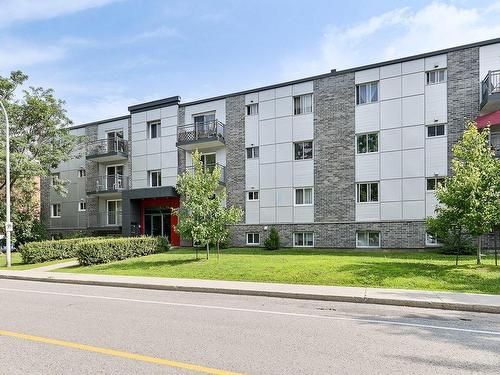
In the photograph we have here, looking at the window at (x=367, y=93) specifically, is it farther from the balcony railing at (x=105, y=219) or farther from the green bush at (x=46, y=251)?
the balcony railing at (x=105, y=219)

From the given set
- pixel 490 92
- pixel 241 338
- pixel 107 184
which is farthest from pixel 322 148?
pixel 241 338

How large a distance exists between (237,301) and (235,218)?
23.5ft

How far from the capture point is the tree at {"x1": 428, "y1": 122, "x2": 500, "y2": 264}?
39.5 ft

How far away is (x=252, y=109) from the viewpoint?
24.7 meters

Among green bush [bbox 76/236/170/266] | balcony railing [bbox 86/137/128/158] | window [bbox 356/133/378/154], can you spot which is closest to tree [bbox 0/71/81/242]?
balcony railing [bbox 86/137/128/158]

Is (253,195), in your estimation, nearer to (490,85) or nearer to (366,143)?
(366,143)

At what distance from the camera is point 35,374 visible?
178 inches

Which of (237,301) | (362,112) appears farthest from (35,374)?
(362,112)

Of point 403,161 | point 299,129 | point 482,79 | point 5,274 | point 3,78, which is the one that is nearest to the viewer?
point 5,274

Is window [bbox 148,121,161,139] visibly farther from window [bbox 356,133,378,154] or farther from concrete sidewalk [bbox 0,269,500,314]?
concrete sidewalk [bbox 0,269,500,314]

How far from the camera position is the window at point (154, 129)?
91.6ft

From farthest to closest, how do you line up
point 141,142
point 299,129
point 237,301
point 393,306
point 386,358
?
point 141,142, point 299,129, point 237,301, point 393,306, point 386,358

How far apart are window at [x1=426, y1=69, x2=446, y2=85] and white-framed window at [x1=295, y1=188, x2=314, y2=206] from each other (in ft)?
28.5

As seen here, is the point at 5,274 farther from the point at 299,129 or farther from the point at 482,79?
the point at 482,79
